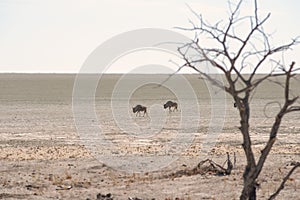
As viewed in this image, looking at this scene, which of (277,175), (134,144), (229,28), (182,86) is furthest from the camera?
(182,86)

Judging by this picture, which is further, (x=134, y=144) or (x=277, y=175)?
(x=134, y=144)

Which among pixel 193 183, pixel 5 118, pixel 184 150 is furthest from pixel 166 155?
pixel 5 118

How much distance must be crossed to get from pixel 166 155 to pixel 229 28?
11335 millimetres

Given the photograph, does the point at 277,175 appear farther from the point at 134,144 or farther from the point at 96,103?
the point at 96,103

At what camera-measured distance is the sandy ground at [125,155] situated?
12438 mm

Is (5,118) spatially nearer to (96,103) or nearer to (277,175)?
(96,103)

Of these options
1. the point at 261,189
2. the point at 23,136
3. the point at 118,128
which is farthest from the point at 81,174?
the point at 118,128

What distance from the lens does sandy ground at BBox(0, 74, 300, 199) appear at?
1244 cm

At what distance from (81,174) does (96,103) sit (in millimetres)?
34000

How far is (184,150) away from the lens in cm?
2038

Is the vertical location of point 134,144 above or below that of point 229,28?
below

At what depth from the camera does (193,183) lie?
13008 mm

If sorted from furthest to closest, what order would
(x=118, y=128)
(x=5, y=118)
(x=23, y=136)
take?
(x=5, y=118) < (x=118, y=128) < (x=23, y=136)

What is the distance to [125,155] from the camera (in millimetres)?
18766
